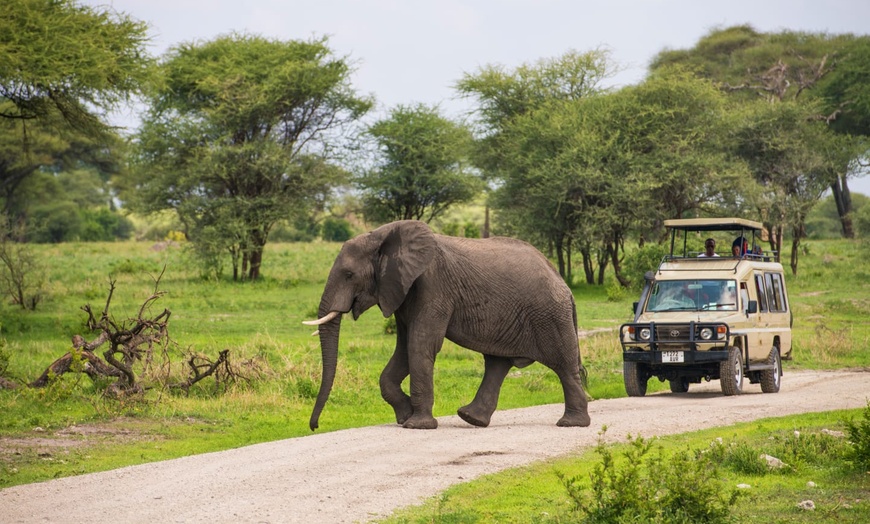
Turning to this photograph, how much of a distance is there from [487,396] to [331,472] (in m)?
3.68

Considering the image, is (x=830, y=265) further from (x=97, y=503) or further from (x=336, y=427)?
(x=97, y=503)

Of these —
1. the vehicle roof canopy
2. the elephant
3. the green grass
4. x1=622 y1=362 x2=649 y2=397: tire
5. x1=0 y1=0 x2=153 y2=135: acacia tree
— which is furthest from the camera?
x1=0 y1=0 x2=153 y2=135: acacia tree

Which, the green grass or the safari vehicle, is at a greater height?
the safari vehicle

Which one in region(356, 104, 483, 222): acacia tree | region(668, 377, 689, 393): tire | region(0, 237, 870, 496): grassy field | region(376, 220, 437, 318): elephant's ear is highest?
region(356, 104, 483, 222): acacia tree

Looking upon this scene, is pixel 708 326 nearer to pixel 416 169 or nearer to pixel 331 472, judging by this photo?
pixel 331 472

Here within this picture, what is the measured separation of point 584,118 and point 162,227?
57801 millimetres

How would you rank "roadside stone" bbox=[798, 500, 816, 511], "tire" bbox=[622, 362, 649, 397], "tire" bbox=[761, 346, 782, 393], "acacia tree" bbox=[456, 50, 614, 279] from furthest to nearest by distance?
"acacia tree" bbox=[456, 50, 614, 279]
"tire" bbox=[761, 346, 782, 393]
"tire" bbox=[622, 362, 649, 397]
"roadside stone" bbox=[798, 500, 816, 511]

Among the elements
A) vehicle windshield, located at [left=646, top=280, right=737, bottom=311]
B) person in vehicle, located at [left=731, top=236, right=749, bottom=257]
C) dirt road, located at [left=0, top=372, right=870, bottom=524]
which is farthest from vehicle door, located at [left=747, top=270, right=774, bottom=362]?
dirt road, located at [left=0, top=372, right=870, bottom=524]

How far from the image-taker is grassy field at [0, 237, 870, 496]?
1373cm

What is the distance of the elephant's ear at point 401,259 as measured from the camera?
13.5 metres

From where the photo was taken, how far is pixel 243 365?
18.0m

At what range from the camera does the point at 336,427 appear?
14.7 metres

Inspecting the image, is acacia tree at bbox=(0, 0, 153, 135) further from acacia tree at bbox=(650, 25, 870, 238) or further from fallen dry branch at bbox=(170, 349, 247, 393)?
acacia tree at bbox=(650, 25, 870, 238)

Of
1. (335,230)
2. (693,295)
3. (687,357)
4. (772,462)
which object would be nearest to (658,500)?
(772,462)
